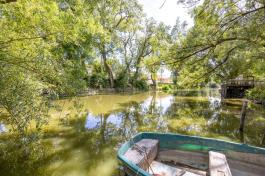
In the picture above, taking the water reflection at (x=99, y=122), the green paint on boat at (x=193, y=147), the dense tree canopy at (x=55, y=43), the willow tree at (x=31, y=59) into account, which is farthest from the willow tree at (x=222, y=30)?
the water reflection at (x=99, y=122)

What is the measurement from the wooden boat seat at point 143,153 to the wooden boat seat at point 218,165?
50.9 inches

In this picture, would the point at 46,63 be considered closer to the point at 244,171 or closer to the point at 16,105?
the point at 16,105

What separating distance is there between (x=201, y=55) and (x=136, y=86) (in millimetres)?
Result: 25465

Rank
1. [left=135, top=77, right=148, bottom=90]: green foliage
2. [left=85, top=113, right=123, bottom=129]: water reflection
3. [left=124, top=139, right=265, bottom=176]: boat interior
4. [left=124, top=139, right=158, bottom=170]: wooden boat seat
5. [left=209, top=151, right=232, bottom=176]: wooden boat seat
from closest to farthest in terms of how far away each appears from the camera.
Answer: [left=209, top=151, right=232, bottom=176]: wooden boat seat
[left=124, top=139, right=265, bottom=176]: boat interior
[left=124, top=139, right=158, bottom=170]: wooden boat seat
[left=85, top=113, right=123, bottom=129]: water reflection
[left=135, top=77, right=148, bottom=90]: green foliage

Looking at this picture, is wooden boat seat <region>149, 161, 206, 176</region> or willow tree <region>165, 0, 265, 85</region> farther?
willow tree <region>165, 0, 265, 85</region>

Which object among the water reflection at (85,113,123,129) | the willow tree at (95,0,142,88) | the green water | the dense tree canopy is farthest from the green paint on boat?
the willow tree at (95,0,142,88)

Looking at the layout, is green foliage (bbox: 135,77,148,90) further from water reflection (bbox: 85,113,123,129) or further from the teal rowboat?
the teal rowboat

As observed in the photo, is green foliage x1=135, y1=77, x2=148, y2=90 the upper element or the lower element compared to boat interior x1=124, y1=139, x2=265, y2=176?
upper

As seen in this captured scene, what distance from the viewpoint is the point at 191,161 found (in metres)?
4.39

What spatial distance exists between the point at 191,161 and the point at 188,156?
0.13 m

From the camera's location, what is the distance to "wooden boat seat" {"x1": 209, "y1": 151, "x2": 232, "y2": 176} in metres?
3.30

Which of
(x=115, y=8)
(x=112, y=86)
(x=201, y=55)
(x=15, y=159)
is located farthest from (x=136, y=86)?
(x=15, y=159)

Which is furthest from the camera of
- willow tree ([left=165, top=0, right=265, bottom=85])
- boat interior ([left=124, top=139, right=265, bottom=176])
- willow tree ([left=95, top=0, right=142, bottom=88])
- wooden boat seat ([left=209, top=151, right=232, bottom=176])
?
willow tree ([left=95, top=0, right=142, bottom=88])

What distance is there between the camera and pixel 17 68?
178 inches
